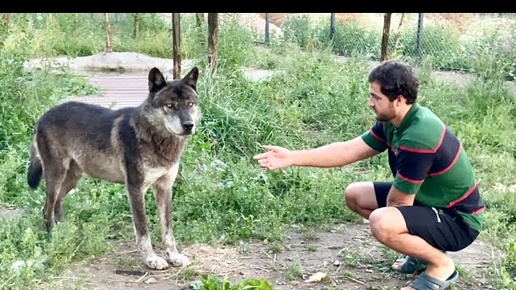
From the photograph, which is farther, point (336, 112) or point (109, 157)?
point (336, 112)

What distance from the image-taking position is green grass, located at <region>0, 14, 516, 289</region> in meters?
4.66

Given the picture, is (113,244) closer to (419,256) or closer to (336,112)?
(419,256)

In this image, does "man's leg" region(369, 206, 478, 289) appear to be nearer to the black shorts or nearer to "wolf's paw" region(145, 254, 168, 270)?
the black shorts

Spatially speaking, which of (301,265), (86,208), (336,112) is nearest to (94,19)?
(336,112)

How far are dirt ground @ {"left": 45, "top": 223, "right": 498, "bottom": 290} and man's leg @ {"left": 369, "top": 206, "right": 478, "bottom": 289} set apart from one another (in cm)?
37

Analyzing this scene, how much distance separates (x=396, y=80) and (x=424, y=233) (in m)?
0.92

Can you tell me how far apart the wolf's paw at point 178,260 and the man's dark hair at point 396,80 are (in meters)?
1.78

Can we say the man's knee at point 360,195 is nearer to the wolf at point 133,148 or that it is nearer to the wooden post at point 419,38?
the wolf at point 133,148

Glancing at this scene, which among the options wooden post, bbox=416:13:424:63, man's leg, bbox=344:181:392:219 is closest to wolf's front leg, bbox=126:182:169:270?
man's leg, bbox=344:181:392:219

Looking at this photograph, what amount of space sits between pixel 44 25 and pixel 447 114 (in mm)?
10177

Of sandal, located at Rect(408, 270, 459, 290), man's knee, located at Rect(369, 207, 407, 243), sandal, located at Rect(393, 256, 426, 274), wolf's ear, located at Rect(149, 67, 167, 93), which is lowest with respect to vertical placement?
sandal, located at Rect(393, 256, 426, 274)

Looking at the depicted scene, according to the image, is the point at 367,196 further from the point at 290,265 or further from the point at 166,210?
the point at 166,210

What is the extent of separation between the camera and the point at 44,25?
15.1m
